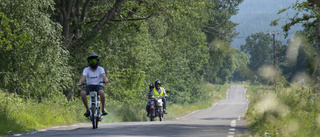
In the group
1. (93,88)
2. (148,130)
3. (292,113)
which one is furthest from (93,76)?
(292,113)

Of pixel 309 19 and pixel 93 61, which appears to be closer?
pixel 93 61

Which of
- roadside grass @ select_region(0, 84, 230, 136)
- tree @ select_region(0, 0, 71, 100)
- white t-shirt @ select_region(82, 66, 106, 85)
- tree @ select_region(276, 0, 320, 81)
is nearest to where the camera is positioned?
white t-shirt @ select_region(82, 66, 106, 85)

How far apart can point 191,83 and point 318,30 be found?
36.9 metres

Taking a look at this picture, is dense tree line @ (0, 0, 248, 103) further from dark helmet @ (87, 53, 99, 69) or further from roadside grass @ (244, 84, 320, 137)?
roadside grass @ (244, 84, 320, 137)

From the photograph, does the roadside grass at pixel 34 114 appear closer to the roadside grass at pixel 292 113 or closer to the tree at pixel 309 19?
the roadside grass at pixel 292 113

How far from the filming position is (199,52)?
2354 inches

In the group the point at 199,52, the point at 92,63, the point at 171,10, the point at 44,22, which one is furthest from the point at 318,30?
the point at 199,52

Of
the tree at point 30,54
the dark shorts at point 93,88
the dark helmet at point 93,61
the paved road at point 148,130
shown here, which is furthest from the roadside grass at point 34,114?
the dark helmet at point 93,61

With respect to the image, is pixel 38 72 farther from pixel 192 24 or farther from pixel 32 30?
pixel 192 24

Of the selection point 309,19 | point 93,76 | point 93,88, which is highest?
point 309,19

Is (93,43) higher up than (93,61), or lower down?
higher up

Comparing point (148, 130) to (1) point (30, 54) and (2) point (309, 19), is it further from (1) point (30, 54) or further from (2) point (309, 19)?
(2) point (309, 19)

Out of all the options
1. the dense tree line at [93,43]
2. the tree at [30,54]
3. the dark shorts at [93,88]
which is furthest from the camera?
the dense tree line at [93,43]

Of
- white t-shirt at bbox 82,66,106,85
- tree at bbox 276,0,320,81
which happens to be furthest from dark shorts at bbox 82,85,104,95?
tree at bbox 276,0,320,81
